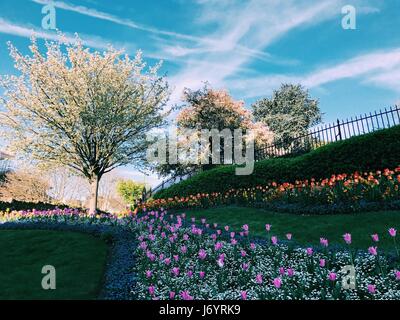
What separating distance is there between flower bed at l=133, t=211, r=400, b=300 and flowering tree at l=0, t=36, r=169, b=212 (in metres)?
13.0

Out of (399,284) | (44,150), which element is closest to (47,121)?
(44,150)

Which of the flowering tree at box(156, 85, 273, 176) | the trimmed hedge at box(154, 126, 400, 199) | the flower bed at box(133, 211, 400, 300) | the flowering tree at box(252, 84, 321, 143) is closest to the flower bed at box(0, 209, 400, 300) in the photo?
the flower bed at box(133, 211, 400, 300)

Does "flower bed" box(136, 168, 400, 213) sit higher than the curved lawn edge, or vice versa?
"flower bed" box(136, 168, 400, 213)

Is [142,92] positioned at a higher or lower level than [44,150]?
higher

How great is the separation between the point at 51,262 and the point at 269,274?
209 inches

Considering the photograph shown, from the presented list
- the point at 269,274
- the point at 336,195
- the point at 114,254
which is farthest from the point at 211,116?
the point at 269,274

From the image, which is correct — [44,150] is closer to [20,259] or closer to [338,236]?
[20,259]

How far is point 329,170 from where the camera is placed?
13109 millimetres

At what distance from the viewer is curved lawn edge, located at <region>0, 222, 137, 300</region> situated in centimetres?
579

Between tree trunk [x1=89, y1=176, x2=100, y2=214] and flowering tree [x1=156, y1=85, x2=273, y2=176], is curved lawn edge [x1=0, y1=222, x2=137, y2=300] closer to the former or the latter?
tree trunk [x1=89, y1=176, x2=100, y2=214]

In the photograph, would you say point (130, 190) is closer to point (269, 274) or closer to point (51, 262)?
point (51, 262)

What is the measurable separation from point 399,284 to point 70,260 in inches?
Result: 272

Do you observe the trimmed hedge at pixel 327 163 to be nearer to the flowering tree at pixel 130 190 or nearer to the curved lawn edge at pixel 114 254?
the curved lawn edge at pixel 114 254

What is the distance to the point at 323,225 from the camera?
8492 millimetres
